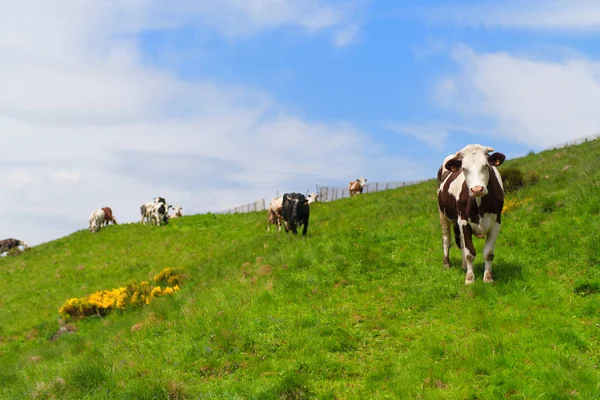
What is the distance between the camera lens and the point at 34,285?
28859 millimetres

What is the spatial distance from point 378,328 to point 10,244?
1744 inches

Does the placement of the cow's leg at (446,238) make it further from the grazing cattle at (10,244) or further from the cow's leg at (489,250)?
the grazing cattle at (10,244)

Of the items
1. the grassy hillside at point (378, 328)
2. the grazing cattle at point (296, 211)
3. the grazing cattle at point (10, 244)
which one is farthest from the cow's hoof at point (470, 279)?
the grazing cattle at point (10, 244)

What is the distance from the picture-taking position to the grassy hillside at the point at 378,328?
731 cm

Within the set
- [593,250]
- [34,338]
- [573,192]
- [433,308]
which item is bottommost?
[34,338]

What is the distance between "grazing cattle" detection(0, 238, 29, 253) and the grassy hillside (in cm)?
3016

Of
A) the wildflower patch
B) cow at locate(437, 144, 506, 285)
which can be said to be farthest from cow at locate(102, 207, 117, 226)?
cow at locate(437, 144, 506, 285)

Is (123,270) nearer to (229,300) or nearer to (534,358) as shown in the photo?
(229,300)

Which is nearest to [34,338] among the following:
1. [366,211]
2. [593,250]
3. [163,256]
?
[163,256]

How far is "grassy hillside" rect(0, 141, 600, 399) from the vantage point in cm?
731

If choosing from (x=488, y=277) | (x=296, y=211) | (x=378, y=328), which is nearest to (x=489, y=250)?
(x=488, y=277)

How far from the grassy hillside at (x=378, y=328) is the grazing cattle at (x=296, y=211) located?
397cm

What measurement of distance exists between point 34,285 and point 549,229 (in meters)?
27.6

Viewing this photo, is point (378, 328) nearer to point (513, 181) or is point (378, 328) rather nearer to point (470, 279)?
point (470, 279)
